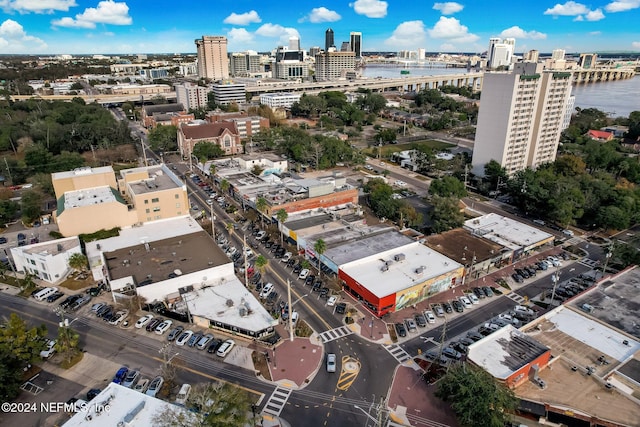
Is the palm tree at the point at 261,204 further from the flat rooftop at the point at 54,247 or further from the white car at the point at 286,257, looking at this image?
the flat rooftop at the point at 54,247

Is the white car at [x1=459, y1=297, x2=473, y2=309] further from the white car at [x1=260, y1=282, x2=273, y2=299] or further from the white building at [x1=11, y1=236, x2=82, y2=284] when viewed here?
the white building at [x1=11, y1=236, x2=82, y2=284]

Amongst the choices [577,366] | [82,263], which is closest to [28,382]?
[82,263]

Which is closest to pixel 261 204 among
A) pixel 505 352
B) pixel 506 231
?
pixel 506 231

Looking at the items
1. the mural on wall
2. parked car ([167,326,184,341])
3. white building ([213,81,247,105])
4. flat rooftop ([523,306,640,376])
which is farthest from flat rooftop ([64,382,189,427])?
white building ([213,81,247,105])

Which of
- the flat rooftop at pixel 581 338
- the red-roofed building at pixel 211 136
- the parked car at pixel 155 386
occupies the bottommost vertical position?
the parked car at pixel 155 386

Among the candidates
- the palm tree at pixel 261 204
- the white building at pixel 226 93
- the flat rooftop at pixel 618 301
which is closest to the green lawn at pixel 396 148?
the palm tree at pixel 261 204

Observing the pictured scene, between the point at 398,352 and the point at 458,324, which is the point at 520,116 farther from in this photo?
the point at 398,352
